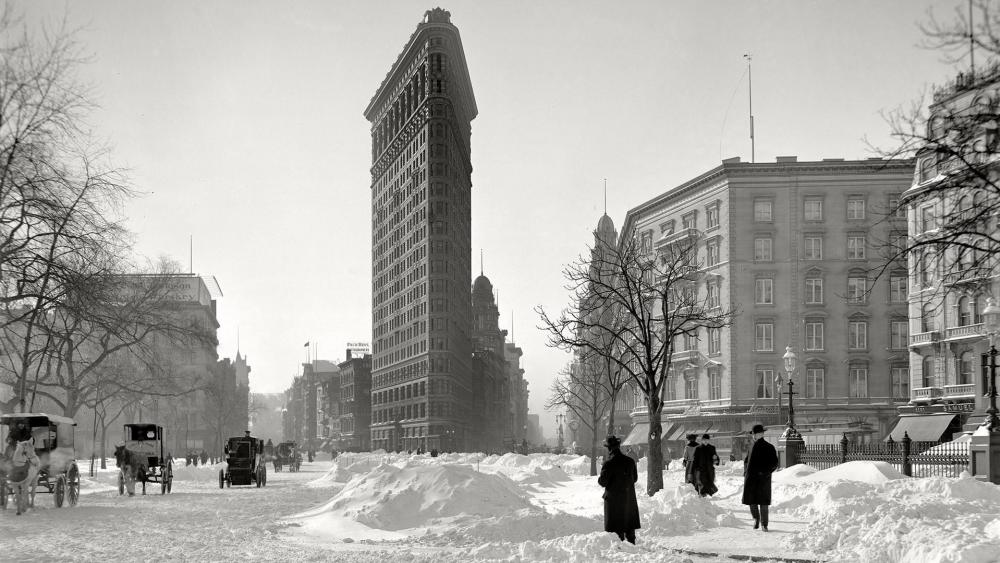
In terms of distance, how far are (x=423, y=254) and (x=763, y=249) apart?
63.7 m

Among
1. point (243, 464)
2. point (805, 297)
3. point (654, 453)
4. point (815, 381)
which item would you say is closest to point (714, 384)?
point (815, 381)

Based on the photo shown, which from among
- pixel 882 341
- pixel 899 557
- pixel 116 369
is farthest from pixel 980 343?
pixel 116 369

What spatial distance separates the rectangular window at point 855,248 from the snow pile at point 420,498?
53.2 m

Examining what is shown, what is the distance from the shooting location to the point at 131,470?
34750 millimetres

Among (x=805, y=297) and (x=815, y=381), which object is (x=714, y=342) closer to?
(x=805, y=297)

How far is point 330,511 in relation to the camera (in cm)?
2320

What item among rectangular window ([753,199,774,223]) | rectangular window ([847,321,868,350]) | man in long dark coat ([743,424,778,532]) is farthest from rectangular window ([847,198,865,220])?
man in long dark coat ([743,424,778,532])

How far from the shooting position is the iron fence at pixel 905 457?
31344 millimetres

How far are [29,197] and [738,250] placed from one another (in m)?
58.5

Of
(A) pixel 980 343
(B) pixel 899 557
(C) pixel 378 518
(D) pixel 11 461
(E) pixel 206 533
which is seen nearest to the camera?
(B) pixel 899 557

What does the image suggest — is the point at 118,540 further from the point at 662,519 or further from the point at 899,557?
the point at 899,557

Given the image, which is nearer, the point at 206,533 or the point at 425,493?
the point at 206,533

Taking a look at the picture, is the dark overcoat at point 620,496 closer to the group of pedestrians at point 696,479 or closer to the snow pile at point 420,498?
the group of pedestrians at point 696,479

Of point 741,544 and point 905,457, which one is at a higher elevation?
point 741,544
